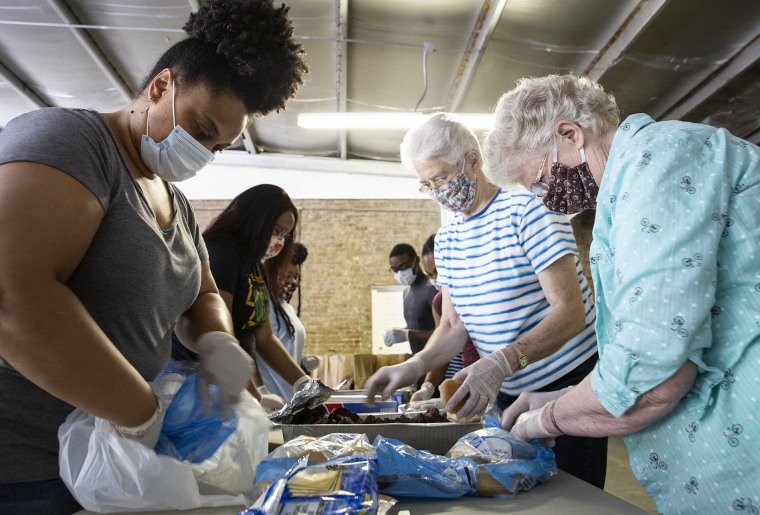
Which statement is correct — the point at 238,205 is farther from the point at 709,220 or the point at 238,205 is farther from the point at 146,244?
the point at 709,220

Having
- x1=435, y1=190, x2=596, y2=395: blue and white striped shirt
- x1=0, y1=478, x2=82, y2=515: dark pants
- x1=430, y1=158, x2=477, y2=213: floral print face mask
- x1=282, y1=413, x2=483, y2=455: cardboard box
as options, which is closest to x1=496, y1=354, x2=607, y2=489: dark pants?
x1=435, y1=190, x2=596, y2=395: blue and white striped shirt

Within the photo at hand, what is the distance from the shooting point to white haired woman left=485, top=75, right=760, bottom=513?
3.01ft

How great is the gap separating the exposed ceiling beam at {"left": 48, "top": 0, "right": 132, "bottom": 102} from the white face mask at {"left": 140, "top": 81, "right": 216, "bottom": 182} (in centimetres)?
443

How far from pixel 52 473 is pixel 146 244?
43cm

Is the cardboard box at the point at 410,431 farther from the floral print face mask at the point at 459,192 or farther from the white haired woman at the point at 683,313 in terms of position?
the floral print face mask at the point at 459,192

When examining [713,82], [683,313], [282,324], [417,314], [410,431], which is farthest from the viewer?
[713,82]

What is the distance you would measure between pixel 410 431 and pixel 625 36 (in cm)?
440

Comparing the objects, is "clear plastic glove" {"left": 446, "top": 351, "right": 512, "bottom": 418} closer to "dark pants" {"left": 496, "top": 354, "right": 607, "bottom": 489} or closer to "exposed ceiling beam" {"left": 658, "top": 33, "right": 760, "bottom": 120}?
"dark pants" {"left": 496, "top": 354, "right": 607, "bottom": 489}

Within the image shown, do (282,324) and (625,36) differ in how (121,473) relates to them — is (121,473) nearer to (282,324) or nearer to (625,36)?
(282,324)

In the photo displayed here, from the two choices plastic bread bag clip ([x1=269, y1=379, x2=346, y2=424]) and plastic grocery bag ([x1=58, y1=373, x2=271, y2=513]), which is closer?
plastic grocery bag ([x1=58, y1=373, x2=271, y2=513])

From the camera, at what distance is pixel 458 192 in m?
2.11

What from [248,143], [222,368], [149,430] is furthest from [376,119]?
[149,430]

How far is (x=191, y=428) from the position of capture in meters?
1.13

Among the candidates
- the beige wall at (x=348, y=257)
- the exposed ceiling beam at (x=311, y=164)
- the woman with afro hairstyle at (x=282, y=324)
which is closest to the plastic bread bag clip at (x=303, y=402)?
the woman with afro hairstyle at (x=282, y=324)
